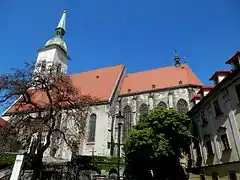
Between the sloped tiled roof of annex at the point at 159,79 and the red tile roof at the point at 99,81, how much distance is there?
7.01 feet

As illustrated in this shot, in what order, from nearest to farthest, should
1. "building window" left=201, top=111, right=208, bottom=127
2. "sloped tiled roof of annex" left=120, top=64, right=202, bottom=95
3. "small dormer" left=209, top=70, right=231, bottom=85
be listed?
"small dormer" left=209, top=70, right=231, bottom=85, "building window" left=201, top=111, right=208, bottom=127, "sloped tiled roof of annex" left=120, top=64, right=202, bottom=95

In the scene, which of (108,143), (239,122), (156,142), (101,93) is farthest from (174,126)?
(101,93)

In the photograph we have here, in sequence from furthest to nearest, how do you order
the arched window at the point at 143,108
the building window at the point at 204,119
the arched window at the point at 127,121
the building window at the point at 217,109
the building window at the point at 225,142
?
1. the arched window at the point at 143,108
2. the arched window at the point at 127,121
3. the building window at the point at 204,119
4. the building window at the point at 217,109
5. the building window at the point at 225,142

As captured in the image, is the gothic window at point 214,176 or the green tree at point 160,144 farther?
the green tree at point 160,144

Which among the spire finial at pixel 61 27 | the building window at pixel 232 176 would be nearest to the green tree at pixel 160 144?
the building window at pixel 232 176

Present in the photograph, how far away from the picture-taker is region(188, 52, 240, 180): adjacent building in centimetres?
1442

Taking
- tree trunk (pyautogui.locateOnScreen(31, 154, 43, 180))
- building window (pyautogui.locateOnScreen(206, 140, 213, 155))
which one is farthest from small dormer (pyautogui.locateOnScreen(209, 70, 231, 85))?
tree trunk (pyautogui.locateOnScreen(31, 154, 43, 180))

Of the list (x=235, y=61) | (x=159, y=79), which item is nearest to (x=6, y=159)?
(x=159, y=79)

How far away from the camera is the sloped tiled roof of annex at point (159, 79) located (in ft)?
105

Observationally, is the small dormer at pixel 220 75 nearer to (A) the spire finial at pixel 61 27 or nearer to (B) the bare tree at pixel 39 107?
(B) the bare tree at pixel 39 107

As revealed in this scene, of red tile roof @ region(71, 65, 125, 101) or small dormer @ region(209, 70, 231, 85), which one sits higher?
red tile roof @ region(71, 65, 125, 101)

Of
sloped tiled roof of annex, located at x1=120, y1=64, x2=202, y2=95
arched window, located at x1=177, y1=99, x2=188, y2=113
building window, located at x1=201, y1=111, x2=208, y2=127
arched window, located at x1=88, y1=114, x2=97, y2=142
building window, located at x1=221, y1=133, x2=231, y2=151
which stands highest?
sloped tiled roof of annex, located at x1=120, y1=64, x2=202, y2=95

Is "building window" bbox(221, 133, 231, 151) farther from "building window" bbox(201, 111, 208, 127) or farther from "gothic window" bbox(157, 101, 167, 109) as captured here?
"gothic window" bbox(157, 101, 167, 109)

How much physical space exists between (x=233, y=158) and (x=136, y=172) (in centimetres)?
1012
